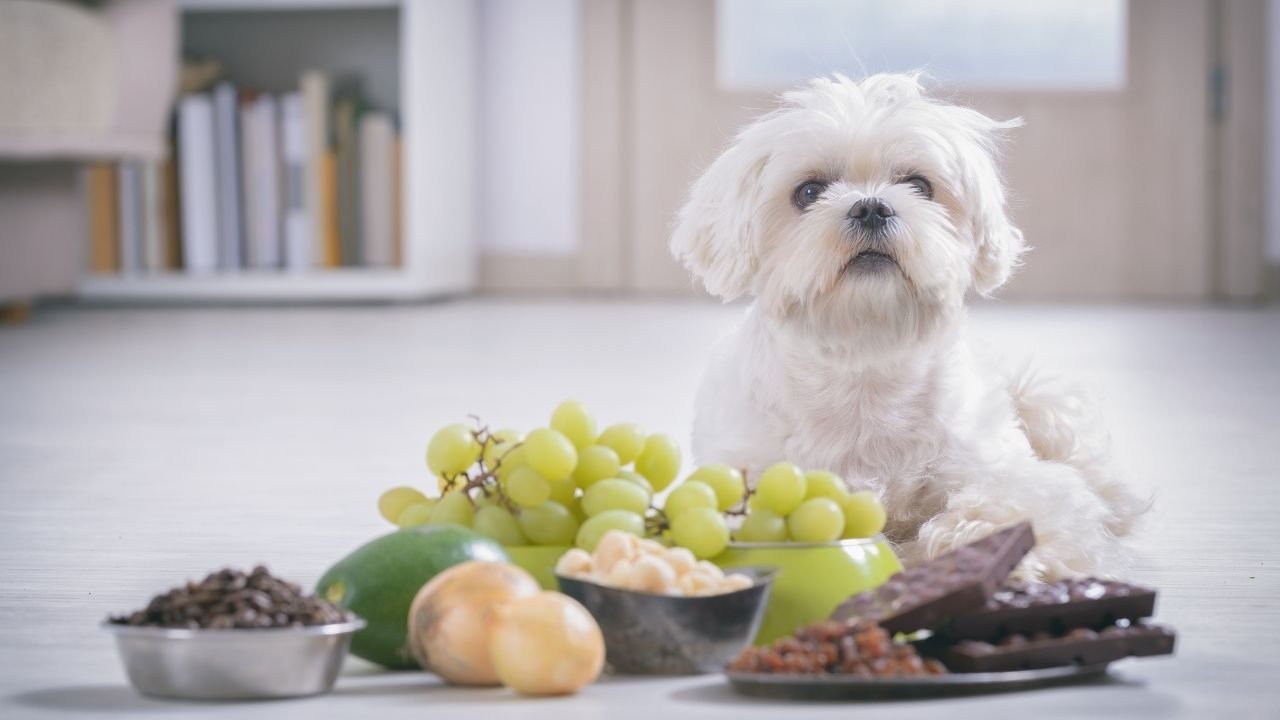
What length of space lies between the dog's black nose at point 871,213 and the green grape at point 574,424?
38cm

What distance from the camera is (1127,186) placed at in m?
6.83

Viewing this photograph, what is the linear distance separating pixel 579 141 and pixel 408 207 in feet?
3.79

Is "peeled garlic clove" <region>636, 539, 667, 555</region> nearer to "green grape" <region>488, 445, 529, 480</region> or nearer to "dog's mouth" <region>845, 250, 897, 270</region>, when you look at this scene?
"green grape" <region>488, 445, 529, 480</region>

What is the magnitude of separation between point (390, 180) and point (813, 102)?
15.5 ft

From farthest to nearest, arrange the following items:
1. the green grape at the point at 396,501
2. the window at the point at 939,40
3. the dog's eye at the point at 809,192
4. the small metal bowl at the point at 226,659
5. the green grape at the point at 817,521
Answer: the window at the point at 939,40 → the dog's eye at the point at 809,192 → the green grape at the point at 396,501 → the green grape at the point at 817,521 → the small metal bowl at the point at 226,659

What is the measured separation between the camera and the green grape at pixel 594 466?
4.62ft

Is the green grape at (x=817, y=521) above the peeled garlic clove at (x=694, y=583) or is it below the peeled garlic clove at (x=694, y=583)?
above

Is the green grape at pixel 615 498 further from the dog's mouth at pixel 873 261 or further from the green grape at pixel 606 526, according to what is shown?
the dog's mouth at pixel 873 261

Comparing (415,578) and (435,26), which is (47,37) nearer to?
(435,26)

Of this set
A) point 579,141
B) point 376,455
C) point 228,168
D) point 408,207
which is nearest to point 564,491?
point 376,455

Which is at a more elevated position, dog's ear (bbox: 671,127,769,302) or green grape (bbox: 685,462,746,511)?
dog's ear (bbox: 671,127,769,302)

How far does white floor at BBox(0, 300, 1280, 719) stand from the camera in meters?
1.16

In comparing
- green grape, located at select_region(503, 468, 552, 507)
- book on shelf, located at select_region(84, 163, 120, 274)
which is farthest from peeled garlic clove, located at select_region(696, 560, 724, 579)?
book on shelf, located at select_region(84, 163, 120, 274)

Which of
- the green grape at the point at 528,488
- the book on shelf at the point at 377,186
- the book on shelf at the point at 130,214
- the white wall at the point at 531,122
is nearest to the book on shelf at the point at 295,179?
the book on shelf at the point at 377,186
